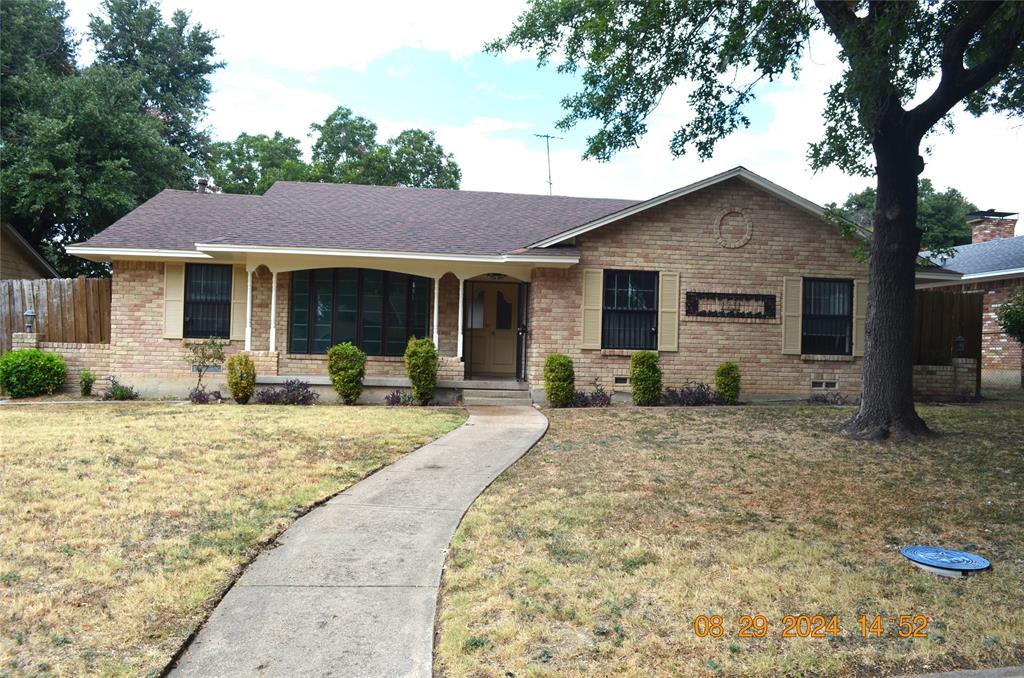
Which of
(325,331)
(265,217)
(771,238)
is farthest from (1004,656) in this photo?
(265,217)

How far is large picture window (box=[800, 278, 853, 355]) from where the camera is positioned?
→ 14117 millimetres

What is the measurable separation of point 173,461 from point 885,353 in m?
9.09

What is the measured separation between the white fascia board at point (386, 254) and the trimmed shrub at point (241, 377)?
6.76ft

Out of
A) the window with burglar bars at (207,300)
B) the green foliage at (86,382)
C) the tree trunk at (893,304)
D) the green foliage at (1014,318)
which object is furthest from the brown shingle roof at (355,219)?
the green foliage at (1014,318)

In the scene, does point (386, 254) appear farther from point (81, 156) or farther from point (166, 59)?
point (166, 59)

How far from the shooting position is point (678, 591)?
4262 millimetres

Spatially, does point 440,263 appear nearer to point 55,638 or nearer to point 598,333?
point 598,333

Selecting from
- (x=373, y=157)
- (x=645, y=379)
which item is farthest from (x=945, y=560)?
(x=373, y=157)

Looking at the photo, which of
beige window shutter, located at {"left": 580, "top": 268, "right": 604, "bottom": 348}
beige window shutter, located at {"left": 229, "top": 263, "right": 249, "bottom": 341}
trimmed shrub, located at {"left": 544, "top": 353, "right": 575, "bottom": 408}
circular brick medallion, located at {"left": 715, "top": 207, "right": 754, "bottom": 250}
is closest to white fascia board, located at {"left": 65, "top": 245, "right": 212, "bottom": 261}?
beige window shutter, located at {"left": 229, "top": 263, "right": 249, "bottom": 341}

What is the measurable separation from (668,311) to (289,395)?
24.7 ft

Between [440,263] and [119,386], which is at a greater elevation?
[440,263]

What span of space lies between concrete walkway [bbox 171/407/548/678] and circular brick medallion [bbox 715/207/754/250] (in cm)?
880

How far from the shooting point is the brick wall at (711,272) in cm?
1361

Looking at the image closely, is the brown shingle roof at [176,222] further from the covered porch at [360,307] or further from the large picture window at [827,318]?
the large picture window at [827,318]
